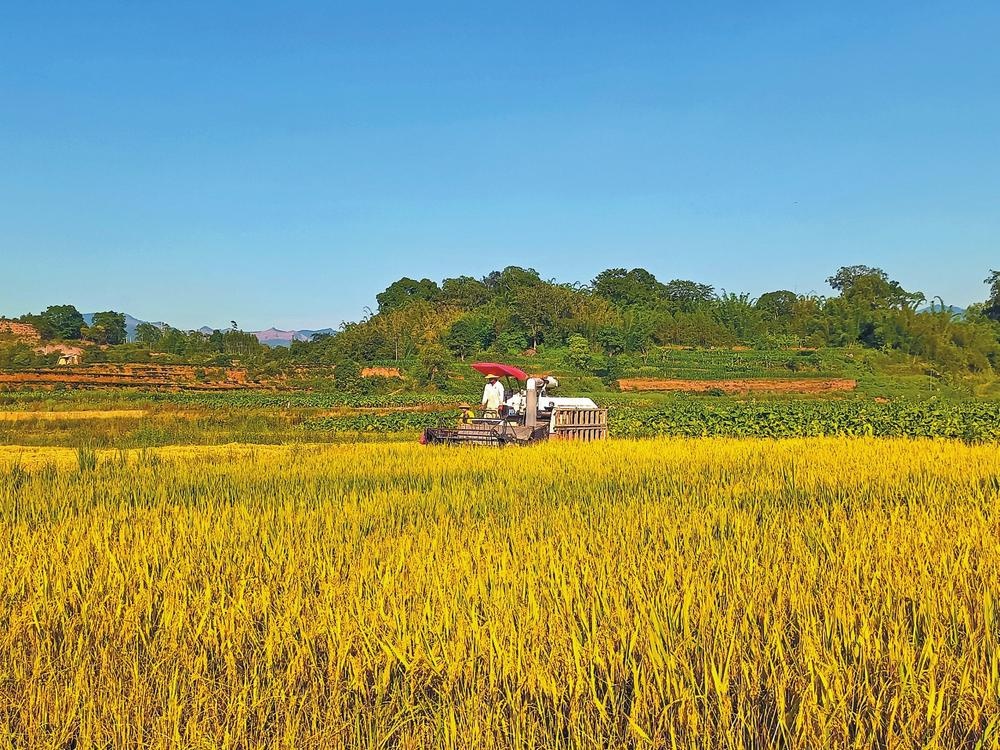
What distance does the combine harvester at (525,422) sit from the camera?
1163 cm

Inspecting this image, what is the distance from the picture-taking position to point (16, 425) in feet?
64.8

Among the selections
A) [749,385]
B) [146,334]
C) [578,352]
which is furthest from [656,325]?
[146,334]

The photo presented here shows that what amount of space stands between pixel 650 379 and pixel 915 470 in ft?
105

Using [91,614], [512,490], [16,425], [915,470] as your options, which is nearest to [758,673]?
[91,614]

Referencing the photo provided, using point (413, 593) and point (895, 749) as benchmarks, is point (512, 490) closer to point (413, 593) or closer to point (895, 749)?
point (413, 593)

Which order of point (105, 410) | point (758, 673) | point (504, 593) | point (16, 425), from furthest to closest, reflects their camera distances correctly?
1. point (105, 410)
2. point (16, 425)
3. point (504, 593)
4. point (758, 673)

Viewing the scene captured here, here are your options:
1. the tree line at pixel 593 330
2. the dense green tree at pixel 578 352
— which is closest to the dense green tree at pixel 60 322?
the tree line at pixel 593 330

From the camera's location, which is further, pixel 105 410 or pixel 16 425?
pixel 105 410

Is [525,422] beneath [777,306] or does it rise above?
beneath

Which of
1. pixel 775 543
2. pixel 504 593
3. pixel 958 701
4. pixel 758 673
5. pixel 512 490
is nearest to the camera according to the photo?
pixel 958 701

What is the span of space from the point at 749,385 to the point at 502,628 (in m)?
36.7

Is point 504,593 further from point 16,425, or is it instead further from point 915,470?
point 16,425

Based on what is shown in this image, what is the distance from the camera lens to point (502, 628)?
8.46 ft

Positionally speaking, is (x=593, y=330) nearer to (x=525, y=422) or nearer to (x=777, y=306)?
(x=777, y=306)
